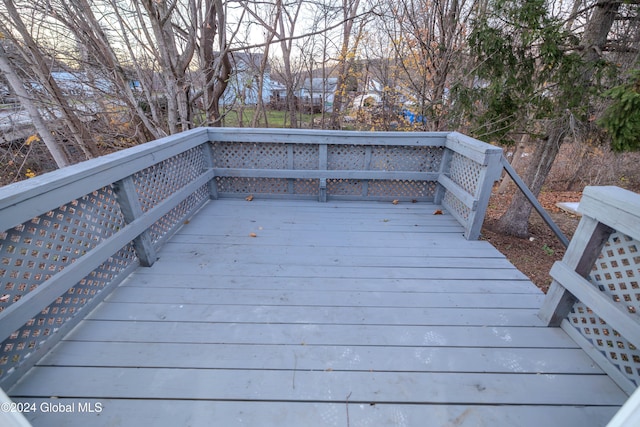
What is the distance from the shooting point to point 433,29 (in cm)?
516

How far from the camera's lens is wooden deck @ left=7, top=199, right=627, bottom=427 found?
1325 mm

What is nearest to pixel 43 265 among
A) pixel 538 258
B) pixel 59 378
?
pixel 59 378

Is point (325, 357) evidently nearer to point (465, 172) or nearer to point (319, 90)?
point (465, 172)

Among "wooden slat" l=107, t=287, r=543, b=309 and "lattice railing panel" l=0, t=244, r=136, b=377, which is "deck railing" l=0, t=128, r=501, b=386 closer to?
"lattice railing panel" l=0, t=244, r=136, b=377

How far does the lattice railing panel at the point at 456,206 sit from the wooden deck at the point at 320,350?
570mm

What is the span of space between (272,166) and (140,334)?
96.4 inches

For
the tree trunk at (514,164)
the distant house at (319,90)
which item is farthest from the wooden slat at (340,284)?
the tree trunk at (514,164)

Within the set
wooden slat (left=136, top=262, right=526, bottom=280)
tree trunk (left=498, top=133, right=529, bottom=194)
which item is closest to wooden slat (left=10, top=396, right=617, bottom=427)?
Result: wooden slat (left=136, top=262, right=526, bottom=280)

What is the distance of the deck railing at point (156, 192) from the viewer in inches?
56.3

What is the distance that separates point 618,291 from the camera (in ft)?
4.68

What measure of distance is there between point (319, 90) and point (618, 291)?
9.73 m

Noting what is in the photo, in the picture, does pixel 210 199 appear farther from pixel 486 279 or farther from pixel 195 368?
pixel 486 279

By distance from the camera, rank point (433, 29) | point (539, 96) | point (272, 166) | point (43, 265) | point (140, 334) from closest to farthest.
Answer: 1. point (43, 265)
2. point (140, 334)
3. point (272, 166)
4. point (539, 96)
5. point (433, 29)

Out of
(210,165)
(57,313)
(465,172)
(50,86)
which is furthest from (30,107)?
(465,172)
